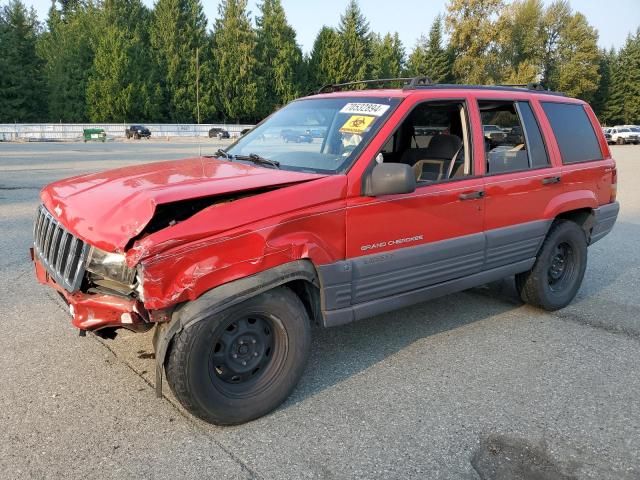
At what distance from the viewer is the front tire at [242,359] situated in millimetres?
2822

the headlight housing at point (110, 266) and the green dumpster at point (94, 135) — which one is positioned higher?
the green dumpster at point (94, 135)

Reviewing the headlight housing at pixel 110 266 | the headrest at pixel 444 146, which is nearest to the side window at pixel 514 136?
the headrest at pixel 444 146

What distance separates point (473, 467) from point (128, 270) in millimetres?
2054

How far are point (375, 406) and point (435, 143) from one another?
7.86ft

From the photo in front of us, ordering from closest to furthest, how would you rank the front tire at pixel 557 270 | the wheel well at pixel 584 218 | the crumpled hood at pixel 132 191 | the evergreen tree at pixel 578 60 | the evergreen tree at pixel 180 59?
1. the crumpled hood at pixel 132 191
2. the front tire at pixel 557 270
3. the wheel well at pixel 584 218
4. the evergreen tree at pixel 180 59
5. the evergreen tree at pixel 578 60

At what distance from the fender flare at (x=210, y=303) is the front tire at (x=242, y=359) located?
0.05 metres

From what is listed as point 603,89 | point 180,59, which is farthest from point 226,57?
point 603,89

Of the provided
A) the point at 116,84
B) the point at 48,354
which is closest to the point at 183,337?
the point at 48,354

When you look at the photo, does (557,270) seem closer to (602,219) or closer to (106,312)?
(602,219)

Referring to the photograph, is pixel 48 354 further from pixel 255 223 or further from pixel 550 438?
pixel 550 438

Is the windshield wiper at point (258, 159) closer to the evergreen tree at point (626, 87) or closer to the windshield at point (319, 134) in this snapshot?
the windshield at point (319, 134)

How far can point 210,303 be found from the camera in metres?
2.78

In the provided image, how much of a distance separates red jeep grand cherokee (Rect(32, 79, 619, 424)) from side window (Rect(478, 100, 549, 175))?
0.05 feet

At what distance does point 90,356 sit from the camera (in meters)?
3.81
